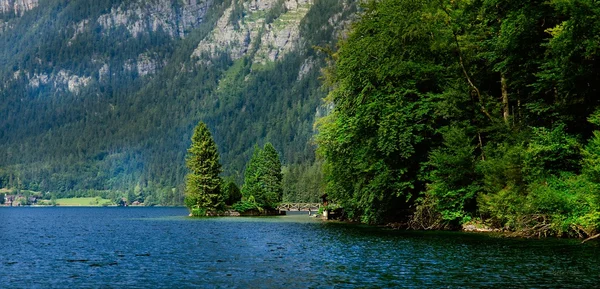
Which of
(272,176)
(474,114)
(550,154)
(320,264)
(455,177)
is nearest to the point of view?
(320,264)

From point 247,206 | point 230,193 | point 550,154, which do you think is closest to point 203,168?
point 230,193

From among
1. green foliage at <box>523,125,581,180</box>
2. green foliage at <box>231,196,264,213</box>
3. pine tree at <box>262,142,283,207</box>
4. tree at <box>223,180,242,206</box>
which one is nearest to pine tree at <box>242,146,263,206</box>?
green foliage at <box>231,196,264,213</box>

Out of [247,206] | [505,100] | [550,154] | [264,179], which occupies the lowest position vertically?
[247,206]

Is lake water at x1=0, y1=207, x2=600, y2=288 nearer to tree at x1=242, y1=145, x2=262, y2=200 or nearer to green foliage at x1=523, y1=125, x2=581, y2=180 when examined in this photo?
green foliage at x1=523, y1=125, x2=581, y2=180

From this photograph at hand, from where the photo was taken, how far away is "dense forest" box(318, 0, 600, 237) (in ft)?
130

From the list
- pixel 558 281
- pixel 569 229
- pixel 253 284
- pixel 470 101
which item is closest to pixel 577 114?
pixel 569 229

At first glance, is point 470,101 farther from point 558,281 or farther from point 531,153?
point 558,281

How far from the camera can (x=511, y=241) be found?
41281mm

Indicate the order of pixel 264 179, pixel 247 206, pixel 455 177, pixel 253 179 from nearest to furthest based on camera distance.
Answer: pixel 455 177 < pixel 247 206 < pixel 253 179 < pixel 264 179

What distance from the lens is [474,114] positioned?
53625mm

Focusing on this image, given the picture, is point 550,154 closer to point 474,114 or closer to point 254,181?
point 474,114

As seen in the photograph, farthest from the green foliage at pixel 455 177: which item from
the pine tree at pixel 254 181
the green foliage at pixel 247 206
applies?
the pine tree at pixel 254 181

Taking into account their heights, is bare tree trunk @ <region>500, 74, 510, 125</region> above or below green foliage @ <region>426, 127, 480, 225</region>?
above

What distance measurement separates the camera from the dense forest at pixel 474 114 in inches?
1561
